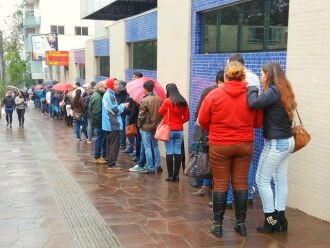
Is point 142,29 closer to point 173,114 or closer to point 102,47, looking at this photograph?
point 173,114

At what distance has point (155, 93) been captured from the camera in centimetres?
861

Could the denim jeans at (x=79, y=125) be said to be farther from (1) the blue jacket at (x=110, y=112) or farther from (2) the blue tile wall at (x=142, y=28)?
(1) the blue jacket at (x=110, y=112)

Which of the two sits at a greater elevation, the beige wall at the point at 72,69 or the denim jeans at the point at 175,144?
the beige wall at the point at 72,69

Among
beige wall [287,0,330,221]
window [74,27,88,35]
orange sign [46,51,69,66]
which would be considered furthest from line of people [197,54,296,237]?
window [74,27,88,35]

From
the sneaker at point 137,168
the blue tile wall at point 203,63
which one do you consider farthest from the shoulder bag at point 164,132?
the sneaker at point 137,168

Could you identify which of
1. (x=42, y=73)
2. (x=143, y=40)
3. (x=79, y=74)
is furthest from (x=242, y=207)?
(x=42, y=73)

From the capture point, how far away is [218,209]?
16.7 feet

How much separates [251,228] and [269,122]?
1290 mm

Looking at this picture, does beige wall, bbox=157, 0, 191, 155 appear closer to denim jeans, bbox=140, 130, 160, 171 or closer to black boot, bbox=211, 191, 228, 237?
denim jeans, bbox=140, 130, 160, 171

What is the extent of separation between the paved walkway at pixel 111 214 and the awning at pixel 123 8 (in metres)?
10.1

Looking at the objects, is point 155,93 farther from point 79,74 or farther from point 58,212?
point 79,74

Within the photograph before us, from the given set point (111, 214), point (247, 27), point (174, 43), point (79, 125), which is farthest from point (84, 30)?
point (111, 214)

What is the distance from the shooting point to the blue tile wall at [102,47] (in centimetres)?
1812

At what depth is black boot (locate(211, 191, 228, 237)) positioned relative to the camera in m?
5.05
